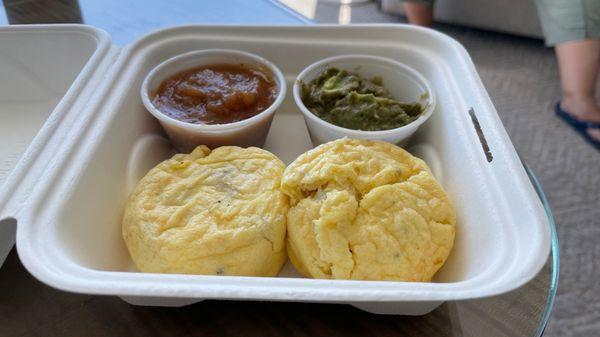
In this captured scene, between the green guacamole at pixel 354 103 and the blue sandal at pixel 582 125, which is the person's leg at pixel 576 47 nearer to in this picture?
the blue sandal at pixel 582 125

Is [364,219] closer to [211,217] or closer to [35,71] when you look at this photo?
[211,217]

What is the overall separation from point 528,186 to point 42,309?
1155mm

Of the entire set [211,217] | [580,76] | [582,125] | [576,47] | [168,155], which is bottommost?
[582,125]

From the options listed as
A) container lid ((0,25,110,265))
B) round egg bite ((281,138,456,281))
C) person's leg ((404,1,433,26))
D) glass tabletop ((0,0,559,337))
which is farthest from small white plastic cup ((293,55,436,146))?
person's leg ((404,1,433,26))

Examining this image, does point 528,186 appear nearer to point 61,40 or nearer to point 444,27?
point 61,40

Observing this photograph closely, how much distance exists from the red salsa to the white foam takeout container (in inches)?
4.0

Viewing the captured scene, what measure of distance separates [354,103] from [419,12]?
2434 mm

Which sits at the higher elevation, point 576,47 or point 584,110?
point 576,47

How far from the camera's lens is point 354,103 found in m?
1.55

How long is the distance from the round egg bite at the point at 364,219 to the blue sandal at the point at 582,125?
225 cm

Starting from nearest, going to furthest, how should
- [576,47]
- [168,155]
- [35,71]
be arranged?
[168,155]
[35,71]
[576,47]

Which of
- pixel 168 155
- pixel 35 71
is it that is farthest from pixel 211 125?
pixel 35 71

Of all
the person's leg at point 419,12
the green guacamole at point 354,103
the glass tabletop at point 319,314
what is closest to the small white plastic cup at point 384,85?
the green guacamole at point 354,103

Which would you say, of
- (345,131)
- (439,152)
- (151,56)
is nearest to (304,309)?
(345,131)
